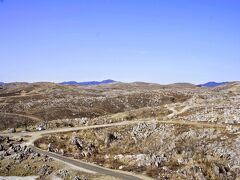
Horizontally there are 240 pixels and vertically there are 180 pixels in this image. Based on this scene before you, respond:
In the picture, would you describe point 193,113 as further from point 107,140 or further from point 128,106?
point 128,106

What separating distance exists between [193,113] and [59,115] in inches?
2453

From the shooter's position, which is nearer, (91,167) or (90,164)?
(91,167)

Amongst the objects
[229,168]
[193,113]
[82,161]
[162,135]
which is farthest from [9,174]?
[193,113]

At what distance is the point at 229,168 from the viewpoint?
2197 inches

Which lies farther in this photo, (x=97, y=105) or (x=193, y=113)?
(x=97, y=105)

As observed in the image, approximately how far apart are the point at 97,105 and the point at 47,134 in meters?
70.0

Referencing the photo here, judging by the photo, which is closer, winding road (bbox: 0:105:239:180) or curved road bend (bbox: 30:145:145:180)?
curved road bend (bbox: 30:145:145:180)

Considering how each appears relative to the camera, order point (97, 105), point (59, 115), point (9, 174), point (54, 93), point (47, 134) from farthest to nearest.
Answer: point (54, 93) → point (97, 105) → point (59, 115) → point (47, 134) → point (9, 174)

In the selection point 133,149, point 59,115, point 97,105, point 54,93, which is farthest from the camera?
point 54,93

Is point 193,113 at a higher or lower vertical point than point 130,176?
higher

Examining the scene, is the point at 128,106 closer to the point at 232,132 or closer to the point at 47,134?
the point at 47,134

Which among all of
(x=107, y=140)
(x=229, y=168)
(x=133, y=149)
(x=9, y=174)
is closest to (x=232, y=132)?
(x=229, y=168)

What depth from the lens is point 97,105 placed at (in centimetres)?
15088

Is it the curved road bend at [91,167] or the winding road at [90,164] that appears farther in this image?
the winding road at [90,164]
